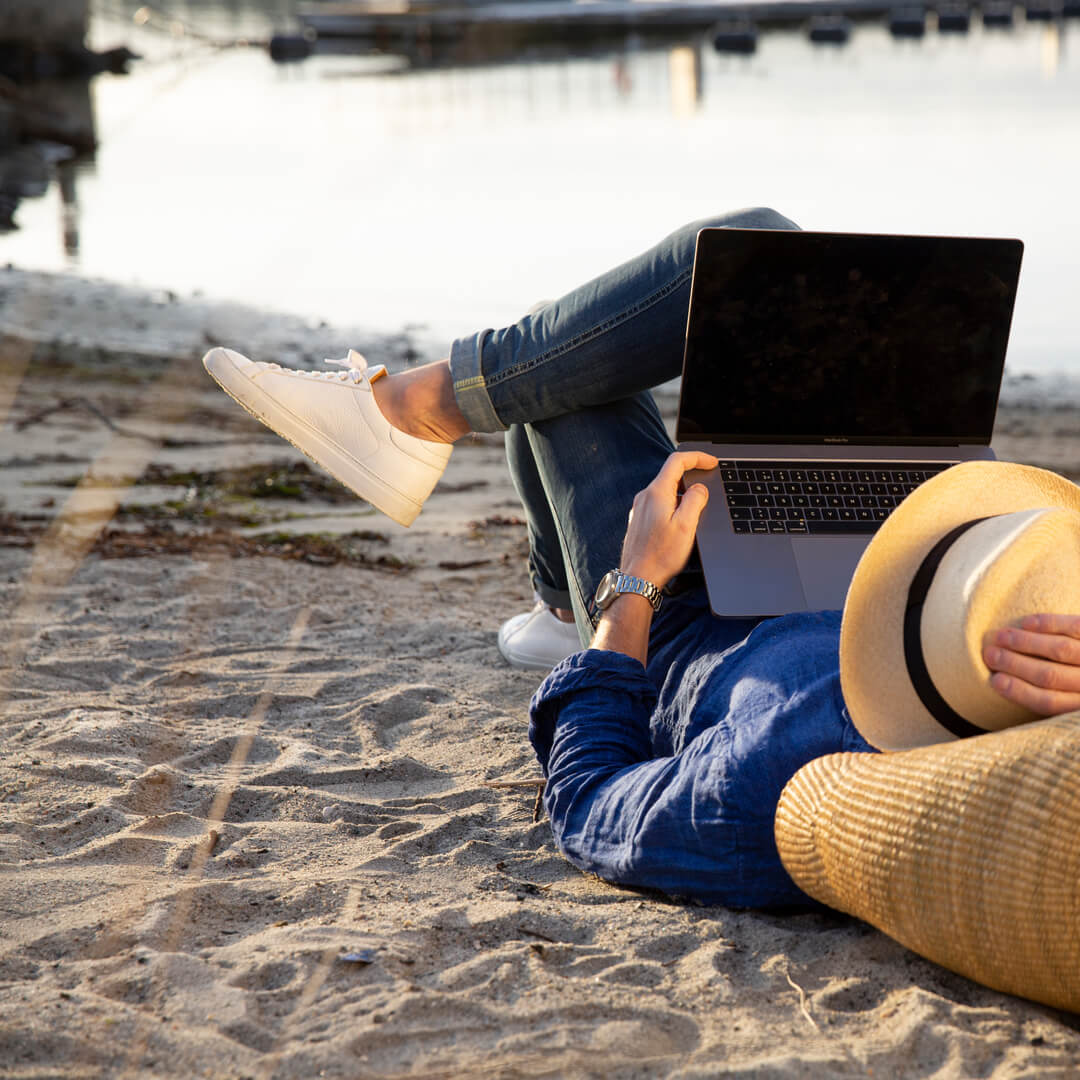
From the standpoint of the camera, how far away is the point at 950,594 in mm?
1661

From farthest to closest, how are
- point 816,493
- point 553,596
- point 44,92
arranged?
1. point 44,92
2. point 553,596
3. point 816,493

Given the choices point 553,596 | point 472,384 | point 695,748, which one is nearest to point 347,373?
point 472,384

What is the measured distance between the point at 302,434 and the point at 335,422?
3.4 inches

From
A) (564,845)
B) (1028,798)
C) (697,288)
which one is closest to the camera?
(1028,798)

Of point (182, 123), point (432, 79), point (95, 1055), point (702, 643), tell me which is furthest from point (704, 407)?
point (432, 79)

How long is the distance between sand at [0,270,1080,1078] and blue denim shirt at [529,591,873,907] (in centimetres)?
10

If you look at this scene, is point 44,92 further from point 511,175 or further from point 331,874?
point 331,874

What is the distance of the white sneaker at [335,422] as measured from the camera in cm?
294

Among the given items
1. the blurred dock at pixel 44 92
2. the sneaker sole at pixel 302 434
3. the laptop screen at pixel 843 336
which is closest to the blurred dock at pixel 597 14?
the blurred dock at pixel 44 92

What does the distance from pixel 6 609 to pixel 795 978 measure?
270 centimetres

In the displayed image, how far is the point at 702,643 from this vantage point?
7.84ft

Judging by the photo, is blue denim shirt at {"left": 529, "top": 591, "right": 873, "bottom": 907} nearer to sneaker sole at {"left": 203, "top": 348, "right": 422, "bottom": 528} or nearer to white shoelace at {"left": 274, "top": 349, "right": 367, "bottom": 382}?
sneaker sole at {"left": 203, "top": 348, "right": 422, "bottom": 528}

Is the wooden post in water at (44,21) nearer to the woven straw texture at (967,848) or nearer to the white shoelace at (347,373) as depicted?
the white shoelace at (347,373)

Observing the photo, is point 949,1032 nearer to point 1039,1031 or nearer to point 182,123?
point 1039,1031
